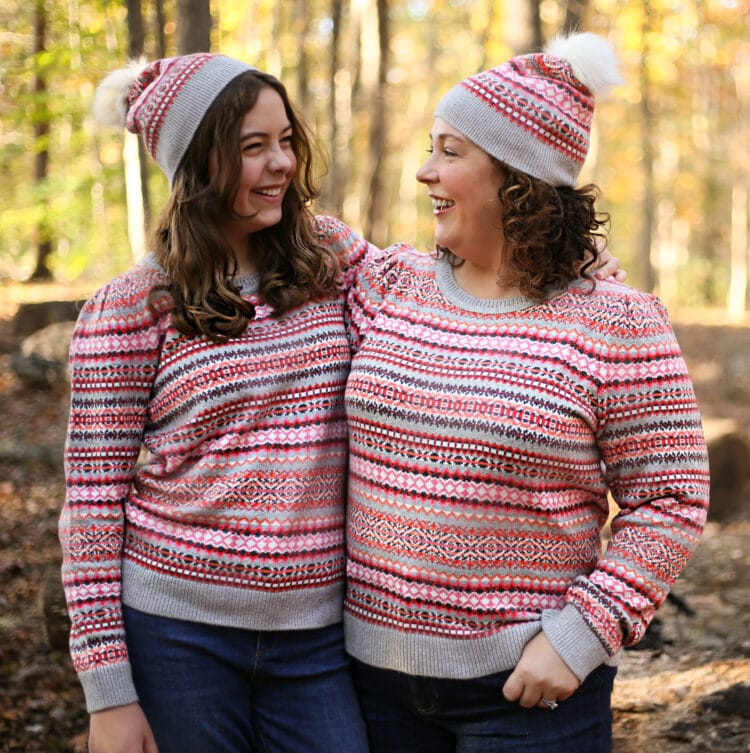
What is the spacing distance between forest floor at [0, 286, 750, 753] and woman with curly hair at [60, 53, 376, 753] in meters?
1.31

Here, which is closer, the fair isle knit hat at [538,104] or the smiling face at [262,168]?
the fair isle knit hat at [538,104]

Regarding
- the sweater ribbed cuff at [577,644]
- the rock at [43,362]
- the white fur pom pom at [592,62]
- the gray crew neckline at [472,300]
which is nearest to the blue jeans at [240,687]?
the sweater ribbed cuff at [577,644]

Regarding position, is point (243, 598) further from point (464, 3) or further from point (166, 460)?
point (464, 3)

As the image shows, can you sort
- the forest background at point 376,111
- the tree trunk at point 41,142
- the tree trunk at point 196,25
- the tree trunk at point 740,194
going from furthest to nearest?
1. the tree trunk at point 740,194
2. the tree trunk at point 41,142
3. the forest background at point 376,111
4. the tree trunk at point 196,25

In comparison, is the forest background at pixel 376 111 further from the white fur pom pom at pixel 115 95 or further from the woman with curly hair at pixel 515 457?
the woman with curly hair at pixel 515 457

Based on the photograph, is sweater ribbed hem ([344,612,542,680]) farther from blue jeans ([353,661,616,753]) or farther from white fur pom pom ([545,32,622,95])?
white fur pom pom ([545,32,622,95])

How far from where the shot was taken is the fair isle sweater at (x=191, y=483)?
7.48 ft

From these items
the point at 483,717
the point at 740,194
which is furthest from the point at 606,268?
the point at 740,194

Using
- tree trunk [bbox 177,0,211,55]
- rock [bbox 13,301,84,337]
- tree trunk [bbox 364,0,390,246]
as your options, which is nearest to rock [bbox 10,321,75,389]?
rock [bbox 13,301,84,337]

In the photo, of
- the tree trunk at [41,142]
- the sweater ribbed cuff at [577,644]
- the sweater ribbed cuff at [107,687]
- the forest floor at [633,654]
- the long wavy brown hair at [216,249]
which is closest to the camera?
the sweater ribbed cuff at [577,644]

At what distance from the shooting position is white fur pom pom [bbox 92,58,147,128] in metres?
2.55

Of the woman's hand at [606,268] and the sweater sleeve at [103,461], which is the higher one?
the woman's hand at [606,268]

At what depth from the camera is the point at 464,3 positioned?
78.8 ft

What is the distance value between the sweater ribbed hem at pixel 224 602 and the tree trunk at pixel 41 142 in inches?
262
